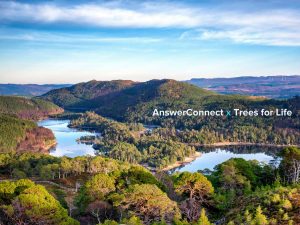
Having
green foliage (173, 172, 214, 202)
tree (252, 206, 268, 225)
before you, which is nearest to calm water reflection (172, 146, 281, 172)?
green foliage (173, 172, 214, 202)

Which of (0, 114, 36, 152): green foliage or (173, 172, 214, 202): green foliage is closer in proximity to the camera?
(173, 172, 214, 202): green foliage

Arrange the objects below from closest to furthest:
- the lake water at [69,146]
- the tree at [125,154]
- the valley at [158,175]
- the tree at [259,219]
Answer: the tree at [259,219], the valley at [158,175], the tree at [125,154], the lake water at [69,146]

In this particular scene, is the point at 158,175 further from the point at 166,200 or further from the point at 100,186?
the point at 166,200

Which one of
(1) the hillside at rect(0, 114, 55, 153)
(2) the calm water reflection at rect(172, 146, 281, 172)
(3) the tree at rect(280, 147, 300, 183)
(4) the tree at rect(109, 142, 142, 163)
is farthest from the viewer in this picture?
(1) the hillside at rect(0, 114, 55, 153)

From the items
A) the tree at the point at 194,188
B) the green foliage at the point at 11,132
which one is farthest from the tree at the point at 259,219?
the green foliage at the point at 11,132

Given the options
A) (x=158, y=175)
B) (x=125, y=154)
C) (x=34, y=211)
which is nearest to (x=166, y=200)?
(x=34, y=211)

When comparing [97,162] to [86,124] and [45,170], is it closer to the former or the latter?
[45,170]

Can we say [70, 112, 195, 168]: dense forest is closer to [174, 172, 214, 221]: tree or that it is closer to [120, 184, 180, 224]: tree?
[174, 172, 214, 221]: tree

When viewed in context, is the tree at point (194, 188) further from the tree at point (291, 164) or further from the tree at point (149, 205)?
the tree at point (291, 164)
